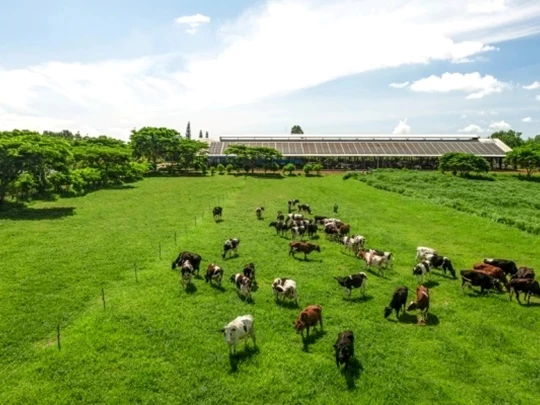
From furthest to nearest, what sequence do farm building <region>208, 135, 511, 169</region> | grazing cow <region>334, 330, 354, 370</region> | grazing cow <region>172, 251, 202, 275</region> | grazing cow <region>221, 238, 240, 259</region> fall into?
farm building <region>208, 135, 511, 169</region>, grazing cow <region>221, 238, 240, 259</region>, grazing cow <region>172, 251, 202, 275</region>, grazing cow <region>334, 330, 354, 370</region>

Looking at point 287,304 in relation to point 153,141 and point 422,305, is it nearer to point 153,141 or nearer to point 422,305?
point 422,305

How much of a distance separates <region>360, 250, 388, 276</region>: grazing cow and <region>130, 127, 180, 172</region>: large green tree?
192 ft

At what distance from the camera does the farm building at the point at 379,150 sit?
280 ft

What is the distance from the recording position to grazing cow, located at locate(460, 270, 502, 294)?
15.8 meters

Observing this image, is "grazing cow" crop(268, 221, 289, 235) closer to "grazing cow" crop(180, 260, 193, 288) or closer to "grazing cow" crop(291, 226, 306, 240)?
"grazing cow" crop(291, 226, 306, 240)

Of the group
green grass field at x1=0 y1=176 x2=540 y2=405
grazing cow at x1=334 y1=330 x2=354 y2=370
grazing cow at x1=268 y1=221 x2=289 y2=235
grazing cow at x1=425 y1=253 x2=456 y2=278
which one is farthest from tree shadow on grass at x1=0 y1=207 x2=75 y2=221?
grazing cow at x1=334 y1=330 x2=354 y2=370

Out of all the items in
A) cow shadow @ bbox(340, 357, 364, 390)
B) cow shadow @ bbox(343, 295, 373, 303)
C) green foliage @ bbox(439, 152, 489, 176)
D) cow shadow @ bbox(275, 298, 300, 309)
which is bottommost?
cow shadow @ bbox(340, 357, 364, 390)

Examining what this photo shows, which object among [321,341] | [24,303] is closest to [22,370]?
[24,303]

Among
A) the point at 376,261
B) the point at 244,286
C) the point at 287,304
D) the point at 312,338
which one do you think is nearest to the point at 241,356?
the point at 312,338

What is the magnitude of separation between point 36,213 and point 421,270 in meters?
30.8

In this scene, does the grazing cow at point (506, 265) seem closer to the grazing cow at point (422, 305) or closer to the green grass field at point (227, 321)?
the green grass field at point (227, 321)

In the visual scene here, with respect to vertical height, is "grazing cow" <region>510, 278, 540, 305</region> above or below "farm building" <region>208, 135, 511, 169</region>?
below

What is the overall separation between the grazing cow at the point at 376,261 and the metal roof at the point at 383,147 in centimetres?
6841

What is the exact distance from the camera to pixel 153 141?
71.8 m
